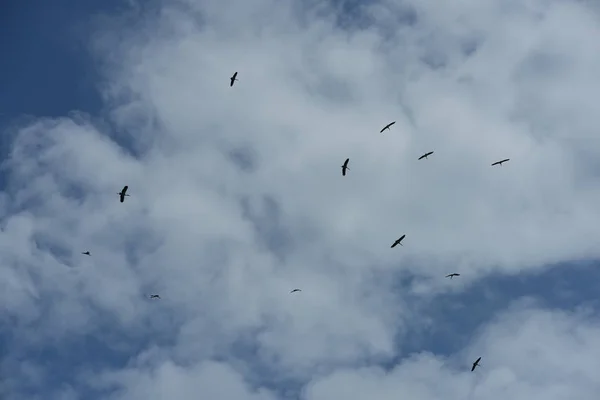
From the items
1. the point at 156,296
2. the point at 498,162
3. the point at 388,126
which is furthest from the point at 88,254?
the point at 498,162

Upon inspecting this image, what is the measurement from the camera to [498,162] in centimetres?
9912

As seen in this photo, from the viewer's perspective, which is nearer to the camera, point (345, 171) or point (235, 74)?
point (345, 171)

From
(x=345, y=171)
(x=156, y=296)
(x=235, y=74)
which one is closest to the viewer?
(x=345, y=171)

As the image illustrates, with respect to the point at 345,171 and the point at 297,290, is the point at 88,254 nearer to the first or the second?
the point at 297,290

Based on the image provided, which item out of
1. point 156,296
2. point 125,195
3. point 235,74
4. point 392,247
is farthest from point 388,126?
point 156,296

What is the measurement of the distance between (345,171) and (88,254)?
4463cm

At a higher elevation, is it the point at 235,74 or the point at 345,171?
the point at 235,74

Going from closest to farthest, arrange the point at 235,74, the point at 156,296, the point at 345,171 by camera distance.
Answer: the point at 345,171 < the point at 235,74 < the point at 156,296

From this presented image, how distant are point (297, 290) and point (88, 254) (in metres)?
34.5

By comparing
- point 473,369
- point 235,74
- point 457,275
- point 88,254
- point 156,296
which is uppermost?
point 235,74

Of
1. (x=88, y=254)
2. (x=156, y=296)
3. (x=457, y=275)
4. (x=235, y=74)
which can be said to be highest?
(x=235, y=74)

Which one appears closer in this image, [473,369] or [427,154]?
[427,154]

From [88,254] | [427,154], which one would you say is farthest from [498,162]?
[88,254]

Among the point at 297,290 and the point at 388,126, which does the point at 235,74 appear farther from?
the point at 297,290
